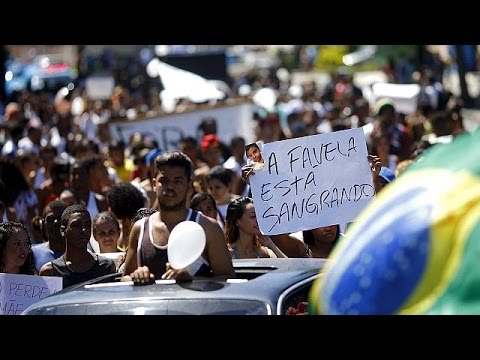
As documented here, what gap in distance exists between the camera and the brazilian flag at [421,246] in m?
2.60

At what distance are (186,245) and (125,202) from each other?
3.88 meters

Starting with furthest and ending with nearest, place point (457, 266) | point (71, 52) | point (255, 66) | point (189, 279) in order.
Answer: point (71, 52) → point (255, 66) → point (189, 279) → point (457, 266)

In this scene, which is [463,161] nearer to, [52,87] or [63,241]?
[63,241]

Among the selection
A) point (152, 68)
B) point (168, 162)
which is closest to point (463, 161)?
point (168, 162)

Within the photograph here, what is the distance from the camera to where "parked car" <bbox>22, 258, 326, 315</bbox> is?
12.8 ft

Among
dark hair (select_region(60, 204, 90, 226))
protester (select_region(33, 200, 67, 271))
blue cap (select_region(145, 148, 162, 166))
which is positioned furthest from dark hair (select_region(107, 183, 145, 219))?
blue cap (select_region(145, 148, 162, 166))

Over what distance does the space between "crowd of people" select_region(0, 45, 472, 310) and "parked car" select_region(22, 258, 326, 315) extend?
0.40ft

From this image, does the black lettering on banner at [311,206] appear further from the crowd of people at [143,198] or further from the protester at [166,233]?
the protester at [166,233]

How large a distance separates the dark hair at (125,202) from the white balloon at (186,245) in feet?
12.3

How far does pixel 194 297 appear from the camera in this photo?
12.9ft

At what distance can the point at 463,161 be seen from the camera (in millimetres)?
2686

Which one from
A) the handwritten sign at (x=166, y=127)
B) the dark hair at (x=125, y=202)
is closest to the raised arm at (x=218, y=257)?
the dark hair at (x=125, y=202)

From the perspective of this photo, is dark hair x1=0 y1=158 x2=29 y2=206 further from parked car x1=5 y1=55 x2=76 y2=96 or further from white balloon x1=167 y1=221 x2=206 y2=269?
parked car x1=5 y1=55 x2=76 y2=96
